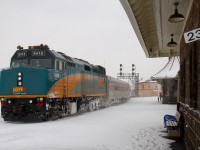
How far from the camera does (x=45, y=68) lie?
16.0 meters

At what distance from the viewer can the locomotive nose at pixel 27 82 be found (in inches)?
609

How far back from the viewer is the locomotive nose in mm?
15469

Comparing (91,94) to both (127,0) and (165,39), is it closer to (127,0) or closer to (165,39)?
(165,39)

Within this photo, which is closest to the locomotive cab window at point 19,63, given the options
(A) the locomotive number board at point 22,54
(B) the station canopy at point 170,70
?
(A) the locomotive number board at point 22,54

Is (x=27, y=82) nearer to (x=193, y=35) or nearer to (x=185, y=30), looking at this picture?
(x=185, y=30)

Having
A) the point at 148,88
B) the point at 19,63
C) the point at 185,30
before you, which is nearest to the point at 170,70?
the point at 19,63

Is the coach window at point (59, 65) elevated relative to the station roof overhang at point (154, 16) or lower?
lower

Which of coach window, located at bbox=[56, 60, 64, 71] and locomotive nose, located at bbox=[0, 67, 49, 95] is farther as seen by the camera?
coach window, located at bbox=[56, 60, 64, 71]

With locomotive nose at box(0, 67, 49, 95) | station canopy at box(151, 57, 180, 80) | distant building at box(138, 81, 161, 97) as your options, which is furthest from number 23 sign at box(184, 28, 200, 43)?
distant building at box(138, 81, 161, 97)

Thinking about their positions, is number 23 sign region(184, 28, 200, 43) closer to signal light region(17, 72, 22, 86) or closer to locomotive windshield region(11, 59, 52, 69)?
signal light region(17, 72, 22, 86)

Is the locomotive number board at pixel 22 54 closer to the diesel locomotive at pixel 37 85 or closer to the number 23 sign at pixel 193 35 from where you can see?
the diesel locomotive at pixel 37 85

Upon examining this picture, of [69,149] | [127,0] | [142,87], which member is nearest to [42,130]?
[69,149]

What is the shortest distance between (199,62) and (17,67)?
11417mm

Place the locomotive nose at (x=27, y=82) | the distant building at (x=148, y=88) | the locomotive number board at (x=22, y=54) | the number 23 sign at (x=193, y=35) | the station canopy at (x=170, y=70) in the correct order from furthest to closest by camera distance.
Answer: the distant building at (x=148, y=88) < the station canopy at (x=170, y=70) < the locomotive number board at (x=22, y=54) < the locomotive nose at (x=27, y=82) < the number 23 sign at (x=193, y=35)
